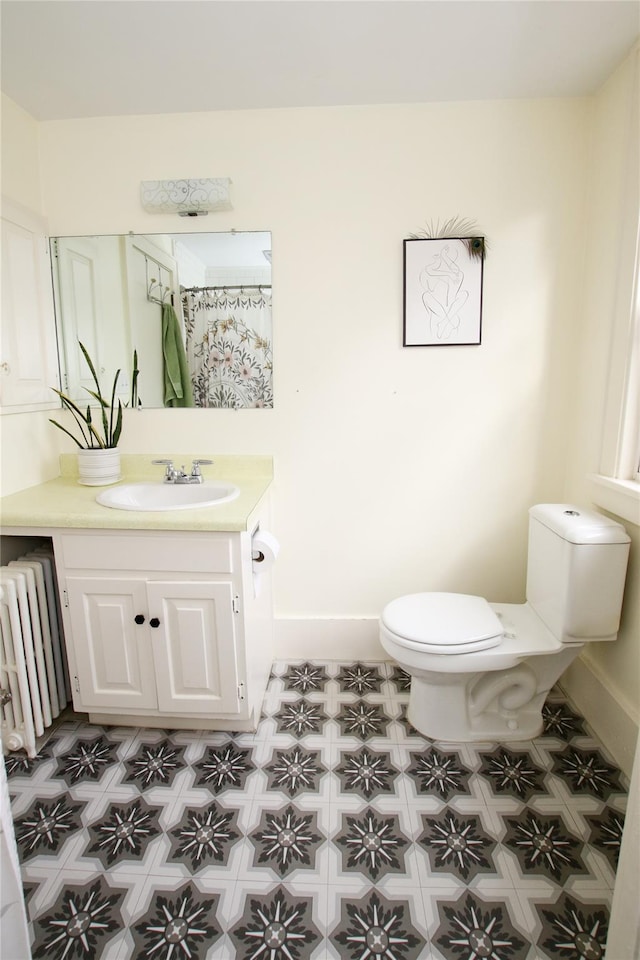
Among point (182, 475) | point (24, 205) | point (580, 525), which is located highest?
point (24, 205)

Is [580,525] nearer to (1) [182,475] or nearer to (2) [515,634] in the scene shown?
(2) [515,634]

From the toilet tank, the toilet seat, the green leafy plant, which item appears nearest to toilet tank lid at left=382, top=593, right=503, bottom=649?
the toilet seat

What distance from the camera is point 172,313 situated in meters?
2.06

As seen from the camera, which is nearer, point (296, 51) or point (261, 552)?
point (296, 51)

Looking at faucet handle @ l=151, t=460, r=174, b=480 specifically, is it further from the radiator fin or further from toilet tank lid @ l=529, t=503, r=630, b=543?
toilet tank lid @ l=529, t=503, r=630, b=543

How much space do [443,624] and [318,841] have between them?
0.74m

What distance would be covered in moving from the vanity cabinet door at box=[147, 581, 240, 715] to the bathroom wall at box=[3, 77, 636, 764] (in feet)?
1.94

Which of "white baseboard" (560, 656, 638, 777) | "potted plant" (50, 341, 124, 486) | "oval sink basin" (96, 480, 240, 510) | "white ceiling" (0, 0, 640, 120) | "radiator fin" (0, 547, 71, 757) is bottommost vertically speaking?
"white baseboard" (560, 656, 638, 777)

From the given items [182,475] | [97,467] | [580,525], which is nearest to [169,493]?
[182,475]

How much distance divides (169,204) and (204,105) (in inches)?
14.6

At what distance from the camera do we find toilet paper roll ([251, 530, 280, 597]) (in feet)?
5.87

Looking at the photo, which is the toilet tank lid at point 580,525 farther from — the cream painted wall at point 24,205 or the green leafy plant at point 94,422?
the cream painted wall at point 24,205

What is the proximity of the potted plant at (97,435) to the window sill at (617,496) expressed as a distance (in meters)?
1.81

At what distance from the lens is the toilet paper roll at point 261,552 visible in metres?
1.79
